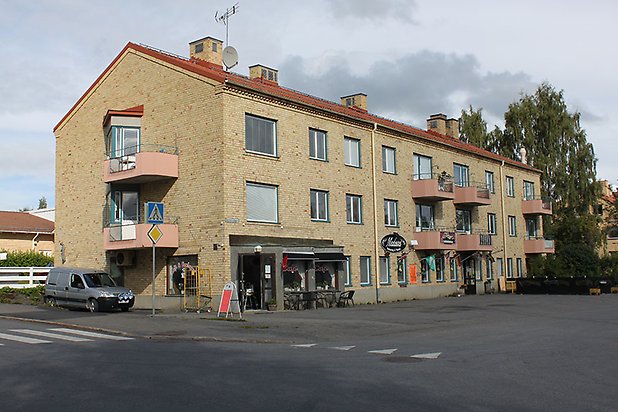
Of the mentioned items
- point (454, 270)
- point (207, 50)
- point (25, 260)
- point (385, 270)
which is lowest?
point (454, 270)

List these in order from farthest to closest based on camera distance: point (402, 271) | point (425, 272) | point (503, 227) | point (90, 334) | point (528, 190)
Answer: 1. point (528, 190)
2. point (503, 227)
3. point (425, 272)
4. point (402, 271)
5. point (90, 334)

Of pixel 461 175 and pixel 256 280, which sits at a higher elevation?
pixel 461 175

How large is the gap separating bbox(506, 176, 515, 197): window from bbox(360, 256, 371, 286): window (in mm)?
19409

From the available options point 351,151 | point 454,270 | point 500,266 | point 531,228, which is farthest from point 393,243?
point 531,228

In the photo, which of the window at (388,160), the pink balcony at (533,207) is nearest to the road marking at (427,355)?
the window at (388,160)

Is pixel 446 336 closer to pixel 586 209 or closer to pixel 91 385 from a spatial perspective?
pixel 91 385

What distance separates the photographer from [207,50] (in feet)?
113

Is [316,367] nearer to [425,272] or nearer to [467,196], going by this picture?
[425,272]

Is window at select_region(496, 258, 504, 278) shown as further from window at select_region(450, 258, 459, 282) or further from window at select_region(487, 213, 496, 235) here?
window at select_region(450, 258, 459, 282)

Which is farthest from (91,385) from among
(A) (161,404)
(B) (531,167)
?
(B) (531,167)

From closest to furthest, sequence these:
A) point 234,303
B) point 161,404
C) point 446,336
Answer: point 161,404 < point 446,336 < point 234,303

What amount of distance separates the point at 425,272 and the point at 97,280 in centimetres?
1928

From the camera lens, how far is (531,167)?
2079 inches

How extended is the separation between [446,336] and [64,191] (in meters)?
23.7
